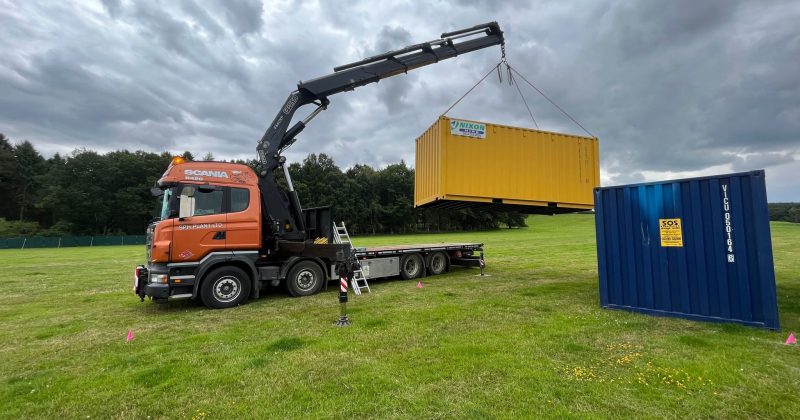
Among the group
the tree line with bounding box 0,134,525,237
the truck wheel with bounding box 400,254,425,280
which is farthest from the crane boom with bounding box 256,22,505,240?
the tree line with bounding box 0,134,525,237

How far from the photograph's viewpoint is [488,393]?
3.99m

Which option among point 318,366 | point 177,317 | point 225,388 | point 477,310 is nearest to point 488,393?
point 318,366

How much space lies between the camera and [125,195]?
6288cm

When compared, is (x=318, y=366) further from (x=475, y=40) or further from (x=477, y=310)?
(x=475, y=40)

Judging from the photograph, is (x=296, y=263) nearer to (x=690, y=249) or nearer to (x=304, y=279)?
(x=304, y=279)

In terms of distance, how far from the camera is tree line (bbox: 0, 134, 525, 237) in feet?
202

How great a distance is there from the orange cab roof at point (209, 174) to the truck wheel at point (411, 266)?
18.1ft

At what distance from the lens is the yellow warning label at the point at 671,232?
7172 millimetres

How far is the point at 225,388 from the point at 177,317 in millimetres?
4601

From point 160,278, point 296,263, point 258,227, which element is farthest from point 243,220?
point 160,278

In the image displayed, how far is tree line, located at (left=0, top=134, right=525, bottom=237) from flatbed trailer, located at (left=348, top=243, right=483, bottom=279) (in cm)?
4363

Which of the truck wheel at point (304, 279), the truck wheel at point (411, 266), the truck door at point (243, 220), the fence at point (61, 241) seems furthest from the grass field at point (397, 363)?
the fence at point (61, 241)

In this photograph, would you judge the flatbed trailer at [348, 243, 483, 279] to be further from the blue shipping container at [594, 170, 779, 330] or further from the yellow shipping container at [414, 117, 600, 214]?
the blue shipping container at [594, 170, 779, 330]

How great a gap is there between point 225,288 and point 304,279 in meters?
1.99
